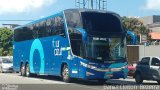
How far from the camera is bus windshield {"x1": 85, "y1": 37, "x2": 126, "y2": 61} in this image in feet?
69.8

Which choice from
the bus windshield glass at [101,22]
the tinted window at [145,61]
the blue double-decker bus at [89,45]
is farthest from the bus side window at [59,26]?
the tinted window at [145,61]

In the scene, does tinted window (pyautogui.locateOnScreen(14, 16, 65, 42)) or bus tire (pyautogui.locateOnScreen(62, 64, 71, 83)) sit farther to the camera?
tinted window (pyautogui.locateOnScreen(14, 16, 65, 42))

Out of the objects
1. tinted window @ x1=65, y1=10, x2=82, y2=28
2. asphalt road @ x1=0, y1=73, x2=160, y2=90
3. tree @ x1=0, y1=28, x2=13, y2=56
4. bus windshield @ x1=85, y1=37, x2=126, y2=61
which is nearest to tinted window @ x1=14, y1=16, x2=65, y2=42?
tinted window @ x1=65, y1=10, x2=82, y2=28

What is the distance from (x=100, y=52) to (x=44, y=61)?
7.16 meters

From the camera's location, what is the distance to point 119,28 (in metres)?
22.3

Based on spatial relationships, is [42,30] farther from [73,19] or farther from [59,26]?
[73,19]

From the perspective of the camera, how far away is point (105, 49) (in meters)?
21.5

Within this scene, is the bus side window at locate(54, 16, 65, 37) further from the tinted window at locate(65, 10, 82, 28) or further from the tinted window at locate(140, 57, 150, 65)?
the tinted window at locate(140, 57, 150, 65)

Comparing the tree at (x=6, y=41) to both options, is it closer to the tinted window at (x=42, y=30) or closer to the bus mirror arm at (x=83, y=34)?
the tinted window at (x=42, y=30)

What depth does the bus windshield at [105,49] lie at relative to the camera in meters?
21.3

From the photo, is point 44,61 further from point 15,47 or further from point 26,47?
point 15,47

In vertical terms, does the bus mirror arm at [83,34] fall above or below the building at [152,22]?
below

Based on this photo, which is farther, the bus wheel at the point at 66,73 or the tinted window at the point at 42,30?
the tinted window at the point at 42,30

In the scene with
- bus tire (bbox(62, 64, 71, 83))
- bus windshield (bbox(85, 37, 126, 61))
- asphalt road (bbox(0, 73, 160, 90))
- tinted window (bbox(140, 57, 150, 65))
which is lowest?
asphalt road (bbox(0, 73, 160, 90))
